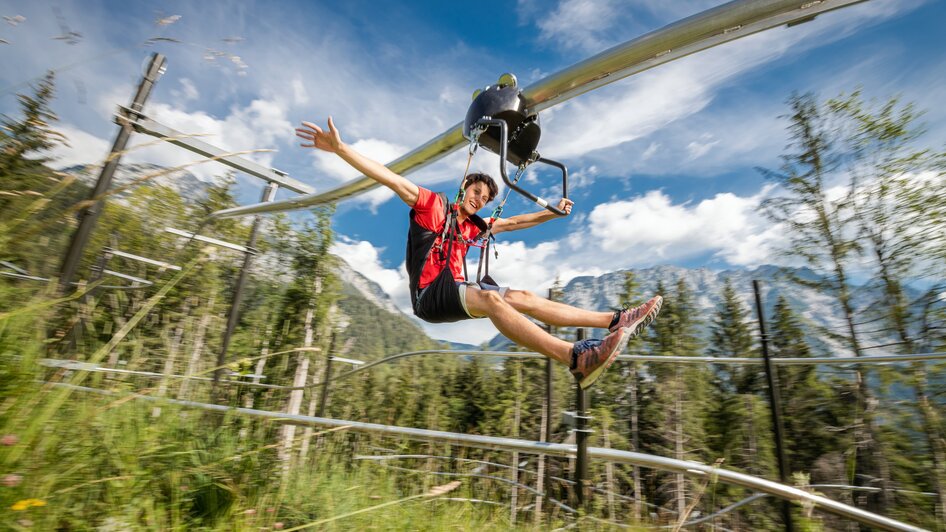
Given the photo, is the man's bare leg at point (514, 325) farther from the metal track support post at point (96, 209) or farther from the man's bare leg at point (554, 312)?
the metal track support post at point (96, 209)

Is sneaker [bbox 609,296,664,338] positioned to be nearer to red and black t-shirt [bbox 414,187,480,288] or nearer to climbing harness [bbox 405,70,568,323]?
climbing harness [bbox 405,70,568,323]

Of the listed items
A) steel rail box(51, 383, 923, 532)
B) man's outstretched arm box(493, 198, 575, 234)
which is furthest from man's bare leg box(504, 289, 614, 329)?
man's outstretched arm box(493, 198, 575, 234)

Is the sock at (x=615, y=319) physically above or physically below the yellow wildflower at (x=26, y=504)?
above

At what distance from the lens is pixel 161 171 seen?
1209 mm

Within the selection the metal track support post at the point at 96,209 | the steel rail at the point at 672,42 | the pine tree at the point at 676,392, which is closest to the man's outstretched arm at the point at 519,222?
the steel rail at the point at 672,42

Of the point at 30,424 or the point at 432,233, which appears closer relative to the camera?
the point at 30,424

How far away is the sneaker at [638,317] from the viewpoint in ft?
7.11

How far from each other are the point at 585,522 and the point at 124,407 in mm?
1727

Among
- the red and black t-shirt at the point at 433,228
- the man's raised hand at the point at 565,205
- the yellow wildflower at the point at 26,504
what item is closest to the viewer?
the yellow wildflower at the point at 26,504

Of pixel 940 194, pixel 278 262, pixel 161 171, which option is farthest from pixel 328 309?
pixel 161 171

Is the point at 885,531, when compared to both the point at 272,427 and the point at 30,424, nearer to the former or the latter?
the point at 272,427

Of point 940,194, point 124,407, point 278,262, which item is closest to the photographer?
point 124,407

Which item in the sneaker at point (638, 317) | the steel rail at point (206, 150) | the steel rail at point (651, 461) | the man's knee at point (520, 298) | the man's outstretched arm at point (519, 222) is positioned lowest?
the steel rail at point (651, 461)

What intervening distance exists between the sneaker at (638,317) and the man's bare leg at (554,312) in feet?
0.27
